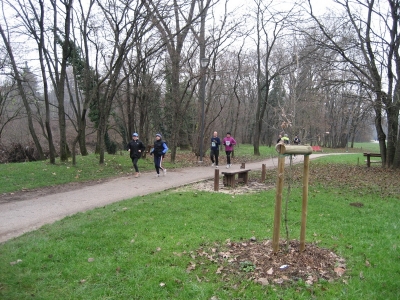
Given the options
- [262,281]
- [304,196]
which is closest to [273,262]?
[262,281]

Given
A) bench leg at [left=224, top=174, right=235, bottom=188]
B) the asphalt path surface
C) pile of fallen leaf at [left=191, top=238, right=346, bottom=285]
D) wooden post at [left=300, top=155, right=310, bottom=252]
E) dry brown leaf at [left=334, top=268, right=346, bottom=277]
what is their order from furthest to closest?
bench leg at [left=224, top=174, right=235, bottom=188], the asphalt path surface, wooden post at [left=300, top=155, right=310, bottom=252], dry brown leaf at [left=334, top=268, right=346, bottom=277], pile of fallen leaf at [left=191, top=238, right=346, bottom=285]

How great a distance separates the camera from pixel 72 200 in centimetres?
880

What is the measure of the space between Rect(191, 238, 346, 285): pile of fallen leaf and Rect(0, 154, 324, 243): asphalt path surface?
5.74 ft

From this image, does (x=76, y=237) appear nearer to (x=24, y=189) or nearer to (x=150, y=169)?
(x=24, y=189)

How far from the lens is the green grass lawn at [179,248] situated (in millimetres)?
3930

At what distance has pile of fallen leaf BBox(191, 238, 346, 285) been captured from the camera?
4167mm

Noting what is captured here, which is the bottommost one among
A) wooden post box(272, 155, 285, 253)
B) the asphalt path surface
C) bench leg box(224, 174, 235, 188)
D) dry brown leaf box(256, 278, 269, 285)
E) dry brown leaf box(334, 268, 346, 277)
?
dry brown leaf box(334, 268, 346, 277)

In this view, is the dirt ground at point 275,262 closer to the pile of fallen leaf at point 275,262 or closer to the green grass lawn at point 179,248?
the pile of fallen leaf at point 275,262

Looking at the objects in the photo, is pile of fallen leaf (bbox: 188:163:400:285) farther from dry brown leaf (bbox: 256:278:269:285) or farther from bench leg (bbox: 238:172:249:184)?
bench leg (bbox: 238:172:249:184)

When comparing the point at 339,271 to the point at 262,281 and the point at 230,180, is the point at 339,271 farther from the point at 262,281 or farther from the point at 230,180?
the point at 230,180

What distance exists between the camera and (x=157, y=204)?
780cm

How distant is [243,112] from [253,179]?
124 feet

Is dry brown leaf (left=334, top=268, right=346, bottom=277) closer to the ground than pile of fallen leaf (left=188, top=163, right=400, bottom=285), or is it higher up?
closer to the ground

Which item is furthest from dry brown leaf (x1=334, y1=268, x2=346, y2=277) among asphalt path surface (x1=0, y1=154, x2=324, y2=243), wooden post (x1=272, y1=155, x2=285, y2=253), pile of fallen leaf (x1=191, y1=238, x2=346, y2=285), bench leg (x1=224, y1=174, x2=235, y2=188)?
bench leg (x1=224, y1=174, x2=235, y2=188)
